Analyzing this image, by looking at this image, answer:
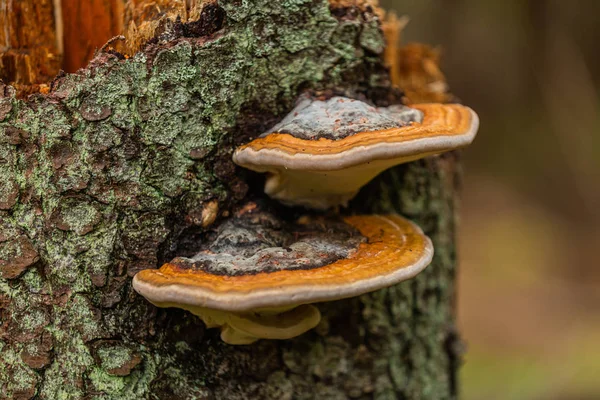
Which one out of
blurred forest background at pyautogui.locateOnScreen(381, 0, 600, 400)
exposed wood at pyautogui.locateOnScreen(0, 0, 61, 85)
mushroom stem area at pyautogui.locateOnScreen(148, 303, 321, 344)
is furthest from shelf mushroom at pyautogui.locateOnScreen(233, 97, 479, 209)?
blurred forest background at pyautogui.locateOnScreen(381, 0, 600, 400)

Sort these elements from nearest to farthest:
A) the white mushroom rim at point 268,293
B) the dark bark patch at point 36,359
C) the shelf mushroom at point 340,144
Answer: the white mushroom rim at point 268,293 → the shelf mushroom at point 340,144 → the dark bark patch at point 36,359

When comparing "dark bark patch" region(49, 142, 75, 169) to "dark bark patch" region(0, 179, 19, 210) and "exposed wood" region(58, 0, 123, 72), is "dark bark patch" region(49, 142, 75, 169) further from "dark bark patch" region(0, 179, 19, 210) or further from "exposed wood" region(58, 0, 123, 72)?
"exposed wood" region(58, 0, 123, 72)

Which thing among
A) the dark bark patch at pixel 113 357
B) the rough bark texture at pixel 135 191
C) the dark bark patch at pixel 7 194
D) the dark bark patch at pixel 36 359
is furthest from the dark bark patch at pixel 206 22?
the dark bark patch at pixel 36 359

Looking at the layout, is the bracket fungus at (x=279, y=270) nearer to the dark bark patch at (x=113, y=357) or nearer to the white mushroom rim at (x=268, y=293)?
the white mushroom rim at (x=268, y=293)

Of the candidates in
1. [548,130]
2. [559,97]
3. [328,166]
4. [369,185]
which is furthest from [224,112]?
[548,130]

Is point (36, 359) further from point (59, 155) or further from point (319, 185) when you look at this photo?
point (319, 185)

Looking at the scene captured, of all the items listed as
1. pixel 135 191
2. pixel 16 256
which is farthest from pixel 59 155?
pixel 16 256

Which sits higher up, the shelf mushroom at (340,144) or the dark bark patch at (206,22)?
the dark bark patch at (206,22)

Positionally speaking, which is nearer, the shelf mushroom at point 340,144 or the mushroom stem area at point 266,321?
the shelf mushroom at point 340,144
